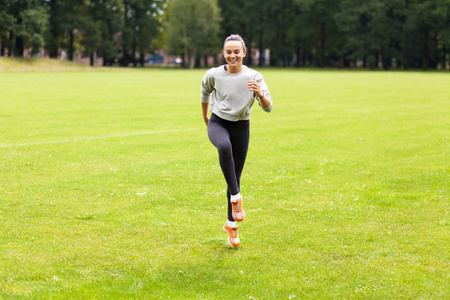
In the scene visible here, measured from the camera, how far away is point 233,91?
706 cm

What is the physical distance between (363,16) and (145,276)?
9787cm

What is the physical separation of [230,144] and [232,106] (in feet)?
1.74

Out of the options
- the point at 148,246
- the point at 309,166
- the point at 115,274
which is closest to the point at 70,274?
the point at 115,274

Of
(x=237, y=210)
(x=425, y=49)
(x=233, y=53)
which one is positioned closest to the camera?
(x=233, y=53)

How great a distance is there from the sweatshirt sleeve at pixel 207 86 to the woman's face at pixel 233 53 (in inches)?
14.0

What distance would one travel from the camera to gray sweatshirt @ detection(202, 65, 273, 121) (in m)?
7.03

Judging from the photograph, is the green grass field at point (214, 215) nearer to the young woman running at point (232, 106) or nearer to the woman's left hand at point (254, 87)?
the young woman running at point (232, 106)

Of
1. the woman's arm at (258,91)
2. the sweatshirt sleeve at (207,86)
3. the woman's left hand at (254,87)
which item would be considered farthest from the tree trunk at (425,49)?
the woman's left hand at (254,87)

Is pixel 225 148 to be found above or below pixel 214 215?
above

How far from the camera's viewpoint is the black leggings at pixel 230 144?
Answer: 6895 millimetres

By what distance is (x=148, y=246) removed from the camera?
7.31m

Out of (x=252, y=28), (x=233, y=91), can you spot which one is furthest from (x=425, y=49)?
(x=233, y=91)

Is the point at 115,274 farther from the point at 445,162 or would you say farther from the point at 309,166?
the point at 445,162

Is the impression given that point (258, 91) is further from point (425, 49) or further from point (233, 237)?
point (425, 49)
